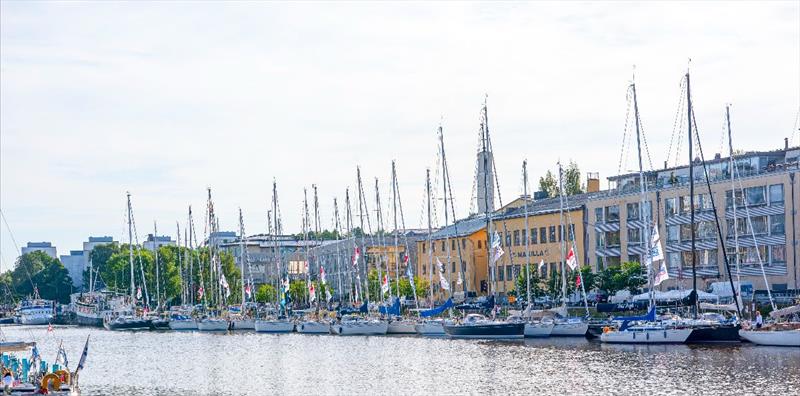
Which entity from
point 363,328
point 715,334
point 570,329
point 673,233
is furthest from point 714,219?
point 363,328

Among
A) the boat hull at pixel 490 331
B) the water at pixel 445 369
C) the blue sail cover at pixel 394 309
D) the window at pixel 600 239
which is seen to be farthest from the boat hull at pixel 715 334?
the window at pixel 600 239

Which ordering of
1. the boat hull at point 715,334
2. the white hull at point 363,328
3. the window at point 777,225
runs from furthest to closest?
the white hull at point 363,328, the window at point 777,225, the boat hull at point 715,334

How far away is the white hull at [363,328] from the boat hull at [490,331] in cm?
1535

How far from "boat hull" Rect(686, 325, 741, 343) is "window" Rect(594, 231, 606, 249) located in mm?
48660

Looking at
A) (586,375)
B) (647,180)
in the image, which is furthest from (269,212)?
(586,375)

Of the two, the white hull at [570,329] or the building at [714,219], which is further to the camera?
the building at [714,219]

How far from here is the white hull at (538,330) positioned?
→ 391 feet

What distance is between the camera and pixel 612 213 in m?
151

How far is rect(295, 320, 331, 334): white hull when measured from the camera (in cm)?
15050

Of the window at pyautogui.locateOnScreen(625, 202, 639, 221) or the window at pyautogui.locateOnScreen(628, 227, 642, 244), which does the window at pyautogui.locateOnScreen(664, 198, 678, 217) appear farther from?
the window at pyautogui.locateOnScreen(628, 227, 642, 244)

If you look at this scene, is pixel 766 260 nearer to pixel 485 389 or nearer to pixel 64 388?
pixel 485 389

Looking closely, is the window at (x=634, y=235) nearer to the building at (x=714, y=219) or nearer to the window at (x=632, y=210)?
the building at (x=714, y=219)

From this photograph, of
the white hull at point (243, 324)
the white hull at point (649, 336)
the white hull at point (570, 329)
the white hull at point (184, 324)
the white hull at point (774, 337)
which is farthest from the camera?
the white hull at point (184, 324)

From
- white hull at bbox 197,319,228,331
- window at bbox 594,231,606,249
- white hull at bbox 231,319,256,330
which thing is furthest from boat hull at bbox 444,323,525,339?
white hull at bbox 197,319,228,331
